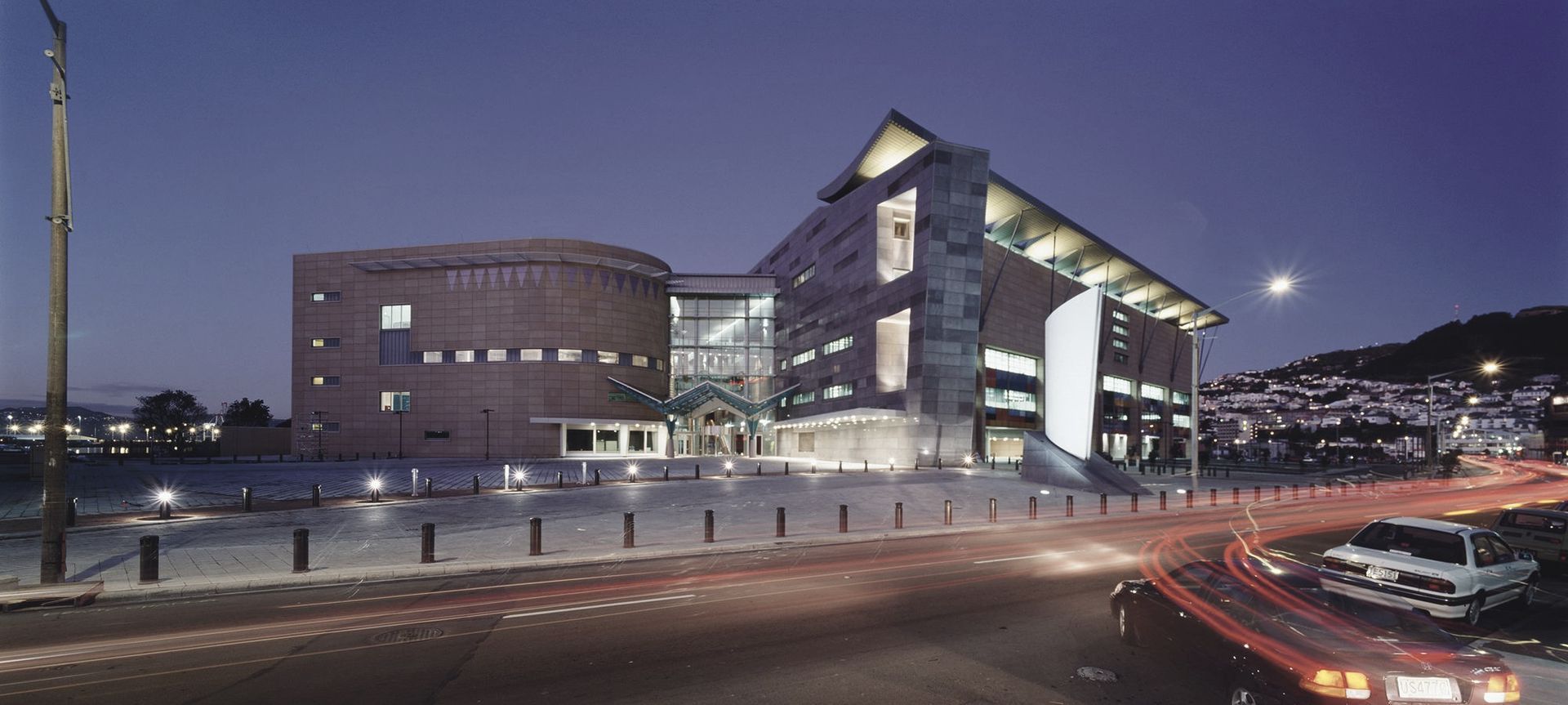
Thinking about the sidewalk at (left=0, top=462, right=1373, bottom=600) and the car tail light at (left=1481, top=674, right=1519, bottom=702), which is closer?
the car tail light at (left=1481, top=674, right=1519, bottom=702)

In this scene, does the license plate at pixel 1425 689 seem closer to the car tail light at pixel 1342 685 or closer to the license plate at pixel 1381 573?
the car tail light at pixel 1342 685

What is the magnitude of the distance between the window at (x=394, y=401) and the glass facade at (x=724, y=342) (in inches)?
1102

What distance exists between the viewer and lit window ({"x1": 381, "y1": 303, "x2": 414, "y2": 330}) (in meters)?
74.5

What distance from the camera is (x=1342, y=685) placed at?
5602 millimetres

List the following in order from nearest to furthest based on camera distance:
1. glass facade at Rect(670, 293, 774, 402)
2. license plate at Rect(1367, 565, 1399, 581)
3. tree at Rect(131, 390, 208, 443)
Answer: license plate at Rect(1367, 565, 1399, 581) < glass facade at Rect(670, 293, 774, 402) < tree at Rect(131, 390, 208, 443)

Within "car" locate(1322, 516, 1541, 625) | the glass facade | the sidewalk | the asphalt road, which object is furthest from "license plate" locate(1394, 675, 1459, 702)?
the glass facade

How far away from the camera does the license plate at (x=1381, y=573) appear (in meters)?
9.98

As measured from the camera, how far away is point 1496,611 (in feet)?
36.1

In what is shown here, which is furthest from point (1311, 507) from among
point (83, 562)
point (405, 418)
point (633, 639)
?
point (405, 418)

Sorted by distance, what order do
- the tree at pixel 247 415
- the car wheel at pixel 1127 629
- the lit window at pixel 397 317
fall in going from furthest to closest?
the tree at pixel 247 415 < the lit window at pixel 397 317 < the car wheel at pixel 1127 629

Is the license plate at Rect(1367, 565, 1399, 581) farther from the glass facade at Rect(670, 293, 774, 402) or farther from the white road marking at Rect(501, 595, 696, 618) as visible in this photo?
the glass facade at Rect(670, 293, 774, 402)

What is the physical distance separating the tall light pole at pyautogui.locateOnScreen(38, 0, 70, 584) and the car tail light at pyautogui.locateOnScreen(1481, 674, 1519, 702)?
61.7 ft

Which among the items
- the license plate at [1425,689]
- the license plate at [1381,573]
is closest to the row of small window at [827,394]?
the license plate at [1381,573]

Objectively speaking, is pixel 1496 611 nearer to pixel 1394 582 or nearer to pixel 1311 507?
pixel 1394 582
